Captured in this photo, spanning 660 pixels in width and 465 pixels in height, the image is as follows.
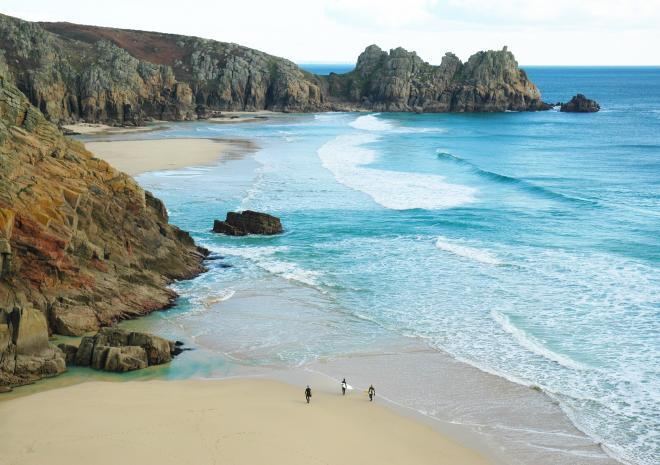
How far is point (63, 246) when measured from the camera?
92.9ft

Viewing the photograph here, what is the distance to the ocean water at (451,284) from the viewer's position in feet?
81.1

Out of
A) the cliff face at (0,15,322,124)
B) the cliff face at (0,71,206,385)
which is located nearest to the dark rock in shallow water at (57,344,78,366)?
the cliff face at (0,71,206,385)

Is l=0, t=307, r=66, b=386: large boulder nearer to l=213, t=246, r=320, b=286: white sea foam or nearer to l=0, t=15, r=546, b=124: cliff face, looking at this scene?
l=213, t=246, r=320, b=286: white sea foam

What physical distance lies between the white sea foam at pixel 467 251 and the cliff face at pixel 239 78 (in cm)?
7281

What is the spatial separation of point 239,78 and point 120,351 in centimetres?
11819

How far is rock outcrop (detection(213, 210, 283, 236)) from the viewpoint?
4441 cm

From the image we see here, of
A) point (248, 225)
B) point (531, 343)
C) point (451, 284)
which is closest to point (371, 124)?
point (248, 225)

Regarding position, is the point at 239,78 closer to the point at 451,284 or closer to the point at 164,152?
the point at 164,152

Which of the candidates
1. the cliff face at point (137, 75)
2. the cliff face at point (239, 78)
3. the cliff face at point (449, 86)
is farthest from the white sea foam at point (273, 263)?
the cliff face at point (449, 86)

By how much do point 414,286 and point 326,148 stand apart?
51.4 m

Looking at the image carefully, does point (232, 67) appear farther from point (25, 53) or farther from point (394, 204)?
point (394, 204)

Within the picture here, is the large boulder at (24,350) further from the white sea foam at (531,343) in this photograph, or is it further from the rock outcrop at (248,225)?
the rock outcrop at (248,225)

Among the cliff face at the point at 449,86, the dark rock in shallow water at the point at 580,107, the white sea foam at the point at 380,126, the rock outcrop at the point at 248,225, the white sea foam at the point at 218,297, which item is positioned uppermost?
the cliff face at the point at 449,86

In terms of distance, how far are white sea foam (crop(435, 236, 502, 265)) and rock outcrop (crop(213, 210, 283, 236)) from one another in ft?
30.7
